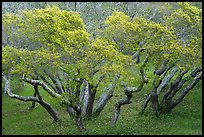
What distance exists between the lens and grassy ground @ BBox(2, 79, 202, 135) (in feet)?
61.0

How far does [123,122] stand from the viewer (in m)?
20.4

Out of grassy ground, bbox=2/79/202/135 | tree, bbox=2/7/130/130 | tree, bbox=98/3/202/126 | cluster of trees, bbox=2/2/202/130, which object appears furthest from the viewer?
grassy ground, bbox=2/79/202/135

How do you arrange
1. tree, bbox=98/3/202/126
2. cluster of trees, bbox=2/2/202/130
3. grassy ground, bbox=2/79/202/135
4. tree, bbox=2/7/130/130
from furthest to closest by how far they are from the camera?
grassy ground, bbox=2/79/202/135 → tree, bbox=98/3/202/126 → cluster of trees, bbox=2/2/202/130 → tree, bbox=2/7/130/130

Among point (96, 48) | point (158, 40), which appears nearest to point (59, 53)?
point (96, 48)

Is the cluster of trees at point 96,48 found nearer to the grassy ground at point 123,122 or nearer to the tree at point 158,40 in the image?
the tree at point 158,40

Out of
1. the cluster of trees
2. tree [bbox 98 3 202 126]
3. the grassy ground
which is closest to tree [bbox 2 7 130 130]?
the cluster of trees

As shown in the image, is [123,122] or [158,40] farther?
[123,122]

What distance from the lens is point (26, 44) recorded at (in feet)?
61.3

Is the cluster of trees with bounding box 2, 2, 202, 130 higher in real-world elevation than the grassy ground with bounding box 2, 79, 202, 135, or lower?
higher

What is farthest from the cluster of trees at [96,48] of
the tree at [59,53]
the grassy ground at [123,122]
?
the grassy ground at [123,122]

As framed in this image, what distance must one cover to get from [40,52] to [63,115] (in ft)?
23.3

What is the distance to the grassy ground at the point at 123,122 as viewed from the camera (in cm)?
1859

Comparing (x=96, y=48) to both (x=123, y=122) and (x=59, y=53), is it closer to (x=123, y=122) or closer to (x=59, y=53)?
(x=59, y=53)

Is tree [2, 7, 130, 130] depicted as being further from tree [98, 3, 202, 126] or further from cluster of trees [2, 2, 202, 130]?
tree [98, 3, 202, 126]
